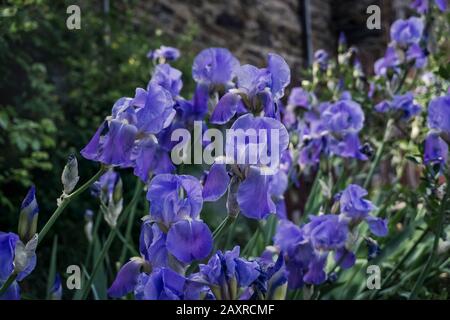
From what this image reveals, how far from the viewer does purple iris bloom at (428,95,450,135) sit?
1.24 metres

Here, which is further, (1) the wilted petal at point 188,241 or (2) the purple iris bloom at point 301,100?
(2) the purple iris bloom at point 301,100

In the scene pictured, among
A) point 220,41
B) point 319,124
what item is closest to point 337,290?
point 319,124

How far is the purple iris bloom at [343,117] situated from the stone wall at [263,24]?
8.93 ft

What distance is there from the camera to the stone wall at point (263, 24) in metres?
4.98

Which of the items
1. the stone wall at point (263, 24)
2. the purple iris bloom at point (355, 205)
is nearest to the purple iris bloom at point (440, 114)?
the purple iris bloom at point (355, 205)

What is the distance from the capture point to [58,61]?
12.1ft

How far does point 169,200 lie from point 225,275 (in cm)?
13

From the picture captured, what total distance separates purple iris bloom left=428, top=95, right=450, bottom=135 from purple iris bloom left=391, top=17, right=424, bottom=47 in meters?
0.81

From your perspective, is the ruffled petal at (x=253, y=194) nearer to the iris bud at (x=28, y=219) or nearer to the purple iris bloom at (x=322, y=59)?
the iris bud at (x=28, y=219)

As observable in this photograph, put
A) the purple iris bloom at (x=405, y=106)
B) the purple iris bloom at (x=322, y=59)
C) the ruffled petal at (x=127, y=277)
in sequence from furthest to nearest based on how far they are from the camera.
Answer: the purple iris bloom at (x=322, y=59) < the purple iris bloom at (x=405, y=106) < the ruffled petal at (x=127, y=277)

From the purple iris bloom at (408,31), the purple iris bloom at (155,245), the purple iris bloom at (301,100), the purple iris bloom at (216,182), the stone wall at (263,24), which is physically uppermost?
the stone wall at (263,24)

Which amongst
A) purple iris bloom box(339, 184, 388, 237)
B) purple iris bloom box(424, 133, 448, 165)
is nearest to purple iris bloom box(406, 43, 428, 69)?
purple iris bloom box(424, 133, 448, 165)

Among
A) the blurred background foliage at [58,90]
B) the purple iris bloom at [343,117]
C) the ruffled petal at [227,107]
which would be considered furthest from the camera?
the blurred background foliage at [58,90]
